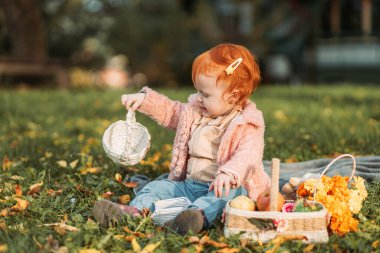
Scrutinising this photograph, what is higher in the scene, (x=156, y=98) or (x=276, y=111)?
(x=156, y=98)

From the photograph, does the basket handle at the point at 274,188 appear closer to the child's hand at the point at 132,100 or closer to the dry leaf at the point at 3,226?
the child's hand at the point at 132,100

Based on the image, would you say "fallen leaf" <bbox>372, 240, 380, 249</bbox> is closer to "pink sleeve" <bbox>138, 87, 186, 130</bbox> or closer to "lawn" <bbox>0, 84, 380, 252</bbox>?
"lawn" <bbox>0, 84, 380, 252</bbox>

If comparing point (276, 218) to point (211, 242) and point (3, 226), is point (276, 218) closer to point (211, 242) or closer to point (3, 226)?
point (211, 242)

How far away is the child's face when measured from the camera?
324 centimetres

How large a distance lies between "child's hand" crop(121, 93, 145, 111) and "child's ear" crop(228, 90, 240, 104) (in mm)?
557

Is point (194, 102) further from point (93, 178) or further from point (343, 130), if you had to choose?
point (343, 130)

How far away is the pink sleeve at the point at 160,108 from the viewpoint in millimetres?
3629

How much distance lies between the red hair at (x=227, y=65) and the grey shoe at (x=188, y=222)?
2.45 feet

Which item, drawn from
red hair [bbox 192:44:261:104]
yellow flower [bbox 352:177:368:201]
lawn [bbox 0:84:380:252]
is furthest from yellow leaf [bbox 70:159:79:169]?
yellow flower [bbox 352:177:368:201]

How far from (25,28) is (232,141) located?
487 inches

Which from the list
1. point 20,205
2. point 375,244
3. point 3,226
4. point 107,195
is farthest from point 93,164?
point 375,244

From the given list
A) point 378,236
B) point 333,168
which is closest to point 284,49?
point 333,168

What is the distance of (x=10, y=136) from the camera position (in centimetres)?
598

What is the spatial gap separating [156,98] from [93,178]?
78cm
